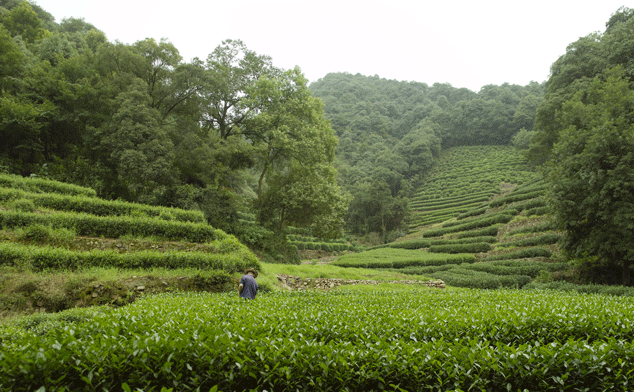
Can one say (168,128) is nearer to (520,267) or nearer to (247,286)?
(247,286)

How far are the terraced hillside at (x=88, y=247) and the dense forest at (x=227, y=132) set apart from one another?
12.5 ft

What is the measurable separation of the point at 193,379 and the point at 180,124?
22484mm

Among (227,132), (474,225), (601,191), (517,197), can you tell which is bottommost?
(474,225)

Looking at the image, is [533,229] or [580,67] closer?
[533,229]

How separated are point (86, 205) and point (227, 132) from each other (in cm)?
1337

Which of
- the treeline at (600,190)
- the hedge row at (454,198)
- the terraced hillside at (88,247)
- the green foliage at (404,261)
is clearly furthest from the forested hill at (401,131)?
the terraced hillside at (88,247)

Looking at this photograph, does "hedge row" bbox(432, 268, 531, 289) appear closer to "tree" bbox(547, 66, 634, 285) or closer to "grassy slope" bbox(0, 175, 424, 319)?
"tree" bbox(547, 66, 634, 285)

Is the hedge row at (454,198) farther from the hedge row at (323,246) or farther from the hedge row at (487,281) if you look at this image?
the hedge row at (487,281)

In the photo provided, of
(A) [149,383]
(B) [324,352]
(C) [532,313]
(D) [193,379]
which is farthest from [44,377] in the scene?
(C) [532,313]

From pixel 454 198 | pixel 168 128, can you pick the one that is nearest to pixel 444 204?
pixel 454 198

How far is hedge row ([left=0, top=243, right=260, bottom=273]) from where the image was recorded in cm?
1055

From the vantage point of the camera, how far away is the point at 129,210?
52.4 ft

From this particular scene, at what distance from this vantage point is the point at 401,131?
89.1 meters

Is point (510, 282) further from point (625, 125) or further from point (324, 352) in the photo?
point (324, 352)
